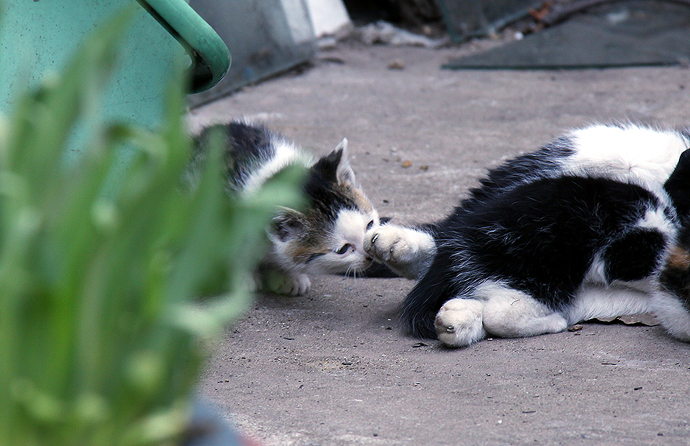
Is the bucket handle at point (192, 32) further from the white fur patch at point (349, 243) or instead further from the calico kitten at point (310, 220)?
the white fur patch at point (349, 243)

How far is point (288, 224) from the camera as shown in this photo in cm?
302

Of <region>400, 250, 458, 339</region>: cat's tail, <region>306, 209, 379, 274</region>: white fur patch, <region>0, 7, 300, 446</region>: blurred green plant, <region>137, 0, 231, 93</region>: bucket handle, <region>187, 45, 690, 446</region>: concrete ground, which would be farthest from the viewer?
<region>306, 209, 379, 274</region>: white fur patch

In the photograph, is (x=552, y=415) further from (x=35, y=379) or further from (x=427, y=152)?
(x=427, y=152)

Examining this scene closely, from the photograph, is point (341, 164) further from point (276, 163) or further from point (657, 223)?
point (657, 223)

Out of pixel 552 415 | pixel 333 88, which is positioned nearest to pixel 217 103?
pixel 333 88

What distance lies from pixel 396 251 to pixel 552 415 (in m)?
1.04

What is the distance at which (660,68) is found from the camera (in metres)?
5.99

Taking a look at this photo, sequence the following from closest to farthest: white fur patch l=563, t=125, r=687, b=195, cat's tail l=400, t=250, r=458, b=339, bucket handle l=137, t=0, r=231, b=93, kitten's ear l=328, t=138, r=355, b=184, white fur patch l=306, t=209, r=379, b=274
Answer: bucket handle l=137, t=0, r=231, b=93 < cat's tail l=400, t=250, r=458, b=339 < white fur patch l=563, t=125, r=687, b=195 < white fur patch l=306, t=209, r=379, b=274 < kitten's ear l=328, t=138, r=355, b=184

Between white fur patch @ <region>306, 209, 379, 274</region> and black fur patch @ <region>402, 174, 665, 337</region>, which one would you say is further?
white fur patch @ <region>306, 209, 379, 274</region>

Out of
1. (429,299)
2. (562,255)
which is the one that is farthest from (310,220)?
(562,255)

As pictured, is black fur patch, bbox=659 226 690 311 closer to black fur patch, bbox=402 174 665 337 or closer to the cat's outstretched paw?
black fur patch, bbox=402 174 665 337

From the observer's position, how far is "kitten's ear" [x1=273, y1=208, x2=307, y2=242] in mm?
2990

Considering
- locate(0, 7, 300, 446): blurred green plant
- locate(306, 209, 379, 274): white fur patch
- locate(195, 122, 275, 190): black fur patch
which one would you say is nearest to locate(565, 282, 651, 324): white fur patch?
locate(306, 209, 379, 274): white fur patch

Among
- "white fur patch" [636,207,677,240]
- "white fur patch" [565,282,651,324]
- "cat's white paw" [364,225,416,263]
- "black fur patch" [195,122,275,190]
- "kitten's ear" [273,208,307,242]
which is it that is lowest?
"white fur patch" [565,282,651,324]
